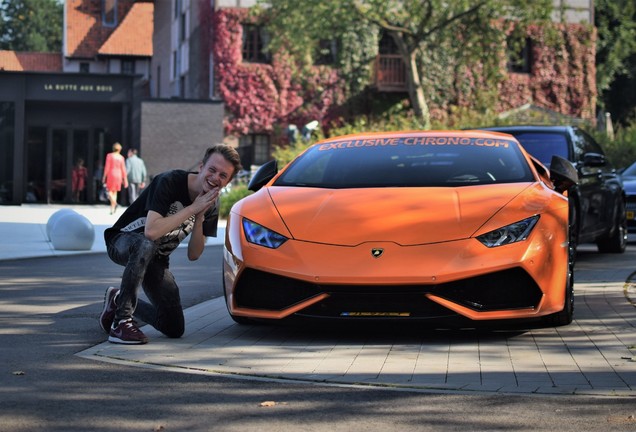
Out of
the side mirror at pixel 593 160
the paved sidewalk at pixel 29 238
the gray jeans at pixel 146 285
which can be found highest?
the side mirror at pixel 593 160

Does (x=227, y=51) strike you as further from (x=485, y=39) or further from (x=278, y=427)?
(x=278, y=427)

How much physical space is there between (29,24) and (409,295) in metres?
110

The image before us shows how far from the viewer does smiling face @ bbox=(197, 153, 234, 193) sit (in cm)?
748

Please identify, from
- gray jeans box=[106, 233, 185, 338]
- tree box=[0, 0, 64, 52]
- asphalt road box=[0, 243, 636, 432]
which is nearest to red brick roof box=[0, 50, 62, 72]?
tree box=[0, 0, 64, 52]

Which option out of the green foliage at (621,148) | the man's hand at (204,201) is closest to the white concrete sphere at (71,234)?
the man's hand at (204,201)

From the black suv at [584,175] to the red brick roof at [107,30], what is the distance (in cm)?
5091

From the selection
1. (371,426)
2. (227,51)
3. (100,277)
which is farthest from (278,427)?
(227,51)

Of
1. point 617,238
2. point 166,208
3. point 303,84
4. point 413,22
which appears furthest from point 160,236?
point 303,84

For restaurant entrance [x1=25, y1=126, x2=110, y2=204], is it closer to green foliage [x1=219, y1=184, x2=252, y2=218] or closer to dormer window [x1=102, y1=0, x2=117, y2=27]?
green foliage [x1=219, y1=184, x2=252, y2=218]

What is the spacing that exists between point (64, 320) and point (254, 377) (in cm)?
291

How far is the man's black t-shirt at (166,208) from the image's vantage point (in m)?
7.55

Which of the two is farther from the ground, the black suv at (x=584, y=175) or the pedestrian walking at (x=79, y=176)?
the black suv at (x=584, y=175)

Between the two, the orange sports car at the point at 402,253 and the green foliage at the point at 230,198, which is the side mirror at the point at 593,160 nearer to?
the orange sports car at the point at 402,253

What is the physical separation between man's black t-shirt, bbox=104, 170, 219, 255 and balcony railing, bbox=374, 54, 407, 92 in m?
38.5
